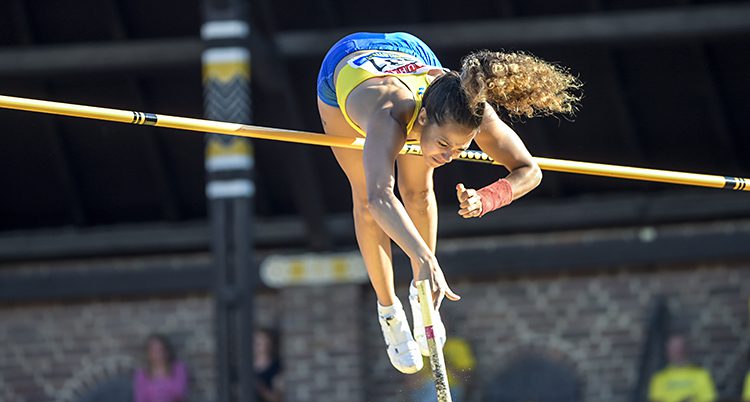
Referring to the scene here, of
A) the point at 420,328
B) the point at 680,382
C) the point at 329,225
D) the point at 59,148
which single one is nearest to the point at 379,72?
the point at 420,328

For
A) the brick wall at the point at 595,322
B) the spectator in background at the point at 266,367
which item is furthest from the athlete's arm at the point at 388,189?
the brick wall at the point at 595,322

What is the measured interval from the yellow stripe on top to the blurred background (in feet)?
13.3

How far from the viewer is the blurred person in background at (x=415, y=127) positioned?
17.5ft

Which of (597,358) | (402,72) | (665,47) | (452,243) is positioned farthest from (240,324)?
(402,72)

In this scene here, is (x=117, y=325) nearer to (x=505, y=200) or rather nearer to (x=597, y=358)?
(x=597, y=358)

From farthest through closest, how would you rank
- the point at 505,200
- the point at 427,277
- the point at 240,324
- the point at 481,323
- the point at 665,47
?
1. the point at 481,323
2. the point at 665,47
3. the point at 240,324
4. the point at 505,200
5. the point at 427,277

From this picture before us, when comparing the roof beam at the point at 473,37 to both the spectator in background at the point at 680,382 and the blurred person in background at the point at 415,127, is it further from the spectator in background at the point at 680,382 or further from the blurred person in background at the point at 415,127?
the blurred person in background at the point at 415,127

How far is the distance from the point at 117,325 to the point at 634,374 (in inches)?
160

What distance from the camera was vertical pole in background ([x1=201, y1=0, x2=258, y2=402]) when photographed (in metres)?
9.69

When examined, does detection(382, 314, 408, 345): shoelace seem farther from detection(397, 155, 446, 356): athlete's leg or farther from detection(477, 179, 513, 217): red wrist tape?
detection(477, 179, 513, 217): red wrist tape

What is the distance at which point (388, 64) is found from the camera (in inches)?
229

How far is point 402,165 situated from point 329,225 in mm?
5044

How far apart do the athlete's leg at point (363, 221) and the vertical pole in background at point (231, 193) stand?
350 cm

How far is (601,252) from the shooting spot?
11.1m
